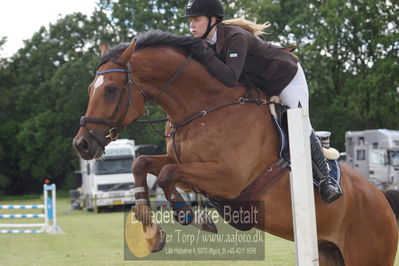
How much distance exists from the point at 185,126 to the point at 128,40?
37.1 meters

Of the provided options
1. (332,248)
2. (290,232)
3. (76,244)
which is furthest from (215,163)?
(76,244)

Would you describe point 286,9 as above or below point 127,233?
above

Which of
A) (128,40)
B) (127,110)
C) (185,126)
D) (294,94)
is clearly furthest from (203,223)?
(128,40)

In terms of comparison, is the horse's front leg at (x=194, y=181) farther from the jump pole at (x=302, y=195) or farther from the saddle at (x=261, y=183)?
the jump pole at (x=302, y=195)

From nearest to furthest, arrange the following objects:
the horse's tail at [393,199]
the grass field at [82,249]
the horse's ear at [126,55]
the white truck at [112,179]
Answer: the horse's ear at [126,55], the horse's tail at [393,199], the grass field at [82,249], the white truck at [112,179]

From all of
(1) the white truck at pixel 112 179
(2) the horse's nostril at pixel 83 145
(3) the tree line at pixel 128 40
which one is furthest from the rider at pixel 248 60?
(3) the tree line at pixel 128 40

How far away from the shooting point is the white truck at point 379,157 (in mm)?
24641

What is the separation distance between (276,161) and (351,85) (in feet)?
102

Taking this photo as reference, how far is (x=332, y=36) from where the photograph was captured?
115 ft

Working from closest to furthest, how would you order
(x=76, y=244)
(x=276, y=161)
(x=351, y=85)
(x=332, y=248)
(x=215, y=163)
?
(x=215, y=163), (x=276, y=161), (x=332, y=248), (x=76, y=244), (x=351, y=85)

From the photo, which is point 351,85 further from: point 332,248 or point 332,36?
point 332,248

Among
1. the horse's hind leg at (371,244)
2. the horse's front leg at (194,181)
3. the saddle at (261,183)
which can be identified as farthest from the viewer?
the horse's hind leg at (371,244)

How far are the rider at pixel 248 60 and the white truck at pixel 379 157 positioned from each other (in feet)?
64.4

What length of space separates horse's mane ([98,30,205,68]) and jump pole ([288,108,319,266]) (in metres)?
1.33
